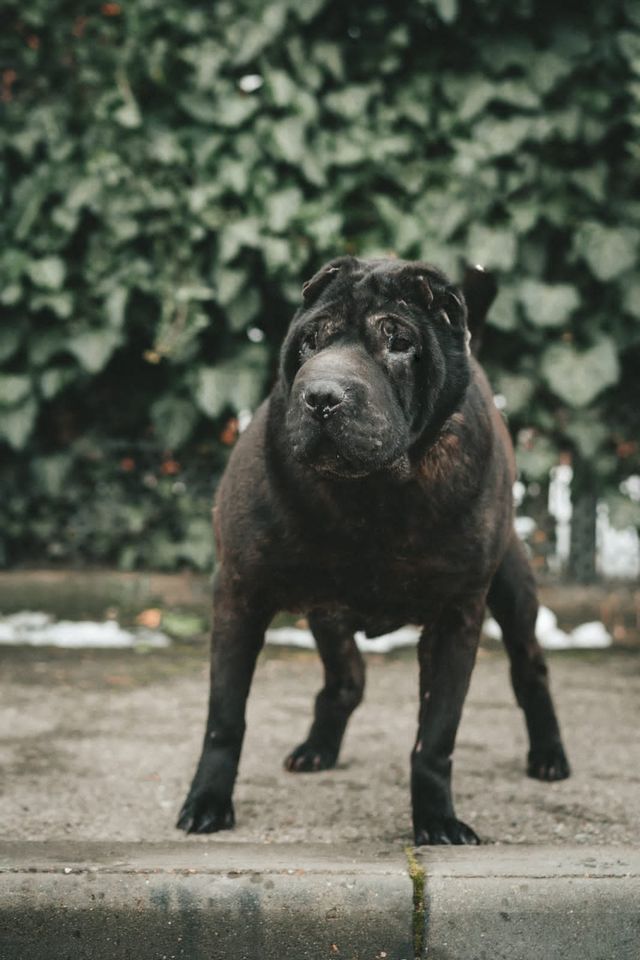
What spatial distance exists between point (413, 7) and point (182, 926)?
468cm

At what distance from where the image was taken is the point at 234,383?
600 centimetres

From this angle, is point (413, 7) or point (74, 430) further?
point (74, 430)

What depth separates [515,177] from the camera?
19.2 feet

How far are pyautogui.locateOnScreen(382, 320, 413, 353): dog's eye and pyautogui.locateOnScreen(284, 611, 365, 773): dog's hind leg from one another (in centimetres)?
123

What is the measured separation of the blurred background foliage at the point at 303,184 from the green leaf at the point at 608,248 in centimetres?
1

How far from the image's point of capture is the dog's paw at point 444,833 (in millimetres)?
3021

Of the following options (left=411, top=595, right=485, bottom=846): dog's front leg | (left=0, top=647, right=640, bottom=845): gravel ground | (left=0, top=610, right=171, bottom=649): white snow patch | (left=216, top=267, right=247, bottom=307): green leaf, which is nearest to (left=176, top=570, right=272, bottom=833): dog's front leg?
(left=0, top=647, right=640, bottom=845): gravel ground

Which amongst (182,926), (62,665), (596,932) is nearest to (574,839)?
(596,932)

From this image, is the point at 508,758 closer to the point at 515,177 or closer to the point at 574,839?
the point at 574,839

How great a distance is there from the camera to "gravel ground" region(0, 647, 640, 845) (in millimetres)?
3217

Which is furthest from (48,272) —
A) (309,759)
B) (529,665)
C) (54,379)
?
(529,665)

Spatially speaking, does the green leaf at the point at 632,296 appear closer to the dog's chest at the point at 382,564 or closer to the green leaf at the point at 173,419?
the green leaf at the point at 173,419

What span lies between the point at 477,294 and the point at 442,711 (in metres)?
1.29

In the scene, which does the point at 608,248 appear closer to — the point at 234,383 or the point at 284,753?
the point at 234,383
